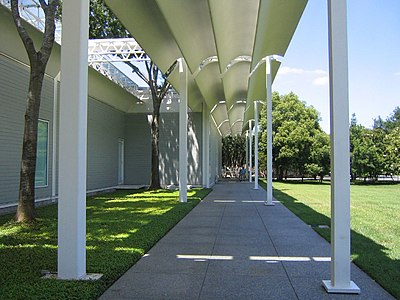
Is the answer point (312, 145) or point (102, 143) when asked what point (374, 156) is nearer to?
point (312, 145)

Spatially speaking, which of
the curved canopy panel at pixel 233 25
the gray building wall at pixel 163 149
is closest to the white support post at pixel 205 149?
Answer: the gray building wall at pixel 163 149

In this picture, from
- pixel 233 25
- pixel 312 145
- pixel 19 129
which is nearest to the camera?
pixel 233 25

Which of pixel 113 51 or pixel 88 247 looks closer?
pixel 88 247

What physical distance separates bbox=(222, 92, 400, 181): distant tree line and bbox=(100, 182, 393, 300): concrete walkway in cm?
2807

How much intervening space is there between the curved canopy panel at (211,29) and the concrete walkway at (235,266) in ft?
14.5

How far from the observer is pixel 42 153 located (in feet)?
44.3

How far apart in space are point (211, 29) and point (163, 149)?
12.7 metres

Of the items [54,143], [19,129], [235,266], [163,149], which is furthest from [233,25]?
[163,149]

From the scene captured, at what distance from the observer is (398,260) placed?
5.93 m

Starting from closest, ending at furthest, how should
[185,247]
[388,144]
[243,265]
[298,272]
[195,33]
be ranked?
[298,272]
[243,265]
[185,247]
[195,33]
[388,144]

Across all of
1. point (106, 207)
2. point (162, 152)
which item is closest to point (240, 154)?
point (162, 152)

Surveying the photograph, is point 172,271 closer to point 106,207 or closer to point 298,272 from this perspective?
point 298,272

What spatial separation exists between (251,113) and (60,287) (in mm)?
21930

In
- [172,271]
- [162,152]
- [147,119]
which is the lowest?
[172,271]
